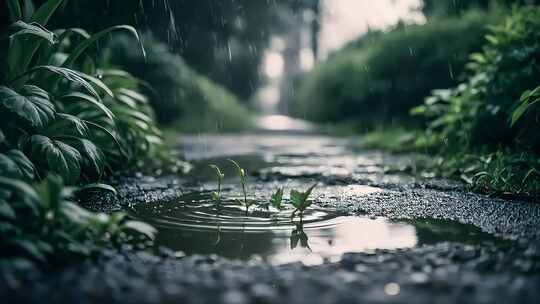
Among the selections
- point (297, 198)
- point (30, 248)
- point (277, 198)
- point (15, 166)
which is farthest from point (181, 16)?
point (30, 248)

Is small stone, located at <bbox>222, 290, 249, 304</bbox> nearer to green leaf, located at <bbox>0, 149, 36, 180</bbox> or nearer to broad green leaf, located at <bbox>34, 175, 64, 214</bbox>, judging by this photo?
broad green leaf, located at <bbox>34, 175, 64, 214</bbox>

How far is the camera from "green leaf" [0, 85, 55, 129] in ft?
9.65

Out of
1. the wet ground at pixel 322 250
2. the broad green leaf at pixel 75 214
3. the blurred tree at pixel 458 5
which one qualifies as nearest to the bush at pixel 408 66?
the blurred tree at pixel 458 5

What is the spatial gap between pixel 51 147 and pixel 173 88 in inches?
357

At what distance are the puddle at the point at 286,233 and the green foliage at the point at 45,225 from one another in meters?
0.46

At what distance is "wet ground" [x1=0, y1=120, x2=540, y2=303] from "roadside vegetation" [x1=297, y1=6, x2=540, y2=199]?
1.62 feet

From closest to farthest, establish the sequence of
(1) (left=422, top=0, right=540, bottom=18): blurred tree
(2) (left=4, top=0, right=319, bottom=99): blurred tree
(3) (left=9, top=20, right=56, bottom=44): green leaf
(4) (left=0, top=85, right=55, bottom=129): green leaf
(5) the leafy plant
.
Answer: (5) the leafy plant, (4) (left=0, top=85, right=55, bottom=129): green leaf, (3) (left=9, top=20, right=56, bottom=44): green leaf, (2) (left=4, top=0, right=319, bottom=99): blurred tree, (1) (left=422, top=0, right=540, bottom=18): blurred tree

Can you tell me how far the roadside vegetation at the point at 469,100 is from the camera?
171 inches

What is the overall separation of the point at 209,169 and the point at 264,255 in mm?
3540

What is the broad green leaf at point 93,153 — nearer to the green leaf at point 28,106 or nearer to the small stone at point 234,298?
the green leaf at point 28,106

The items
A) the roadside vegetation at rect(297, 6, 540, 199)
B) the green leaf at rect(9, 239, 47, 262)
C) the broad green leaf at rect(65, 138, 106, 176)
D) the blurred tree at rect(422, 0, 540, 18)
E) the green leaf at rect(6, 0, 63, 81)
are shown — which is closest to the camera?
the green leaf at rect(9, 239, 47, 262)

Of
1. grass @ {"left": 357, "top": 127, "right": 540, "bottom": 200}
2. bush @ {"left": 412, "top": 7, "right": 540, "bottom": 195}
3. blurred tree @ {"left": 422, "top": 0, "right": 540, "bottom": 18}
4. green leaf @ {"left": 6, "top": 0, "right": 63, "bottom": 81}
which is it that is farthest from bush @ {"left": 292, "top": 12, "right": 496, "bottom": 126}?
green leaf @ {"left": 6, "top": 0, "right": 63, "bottom": 81}

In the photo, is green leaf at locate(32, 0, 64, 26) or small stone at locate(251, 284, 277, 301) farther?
green leaf at locate(32, 0, 64, 26)

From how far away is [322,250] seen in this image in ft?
8.41
